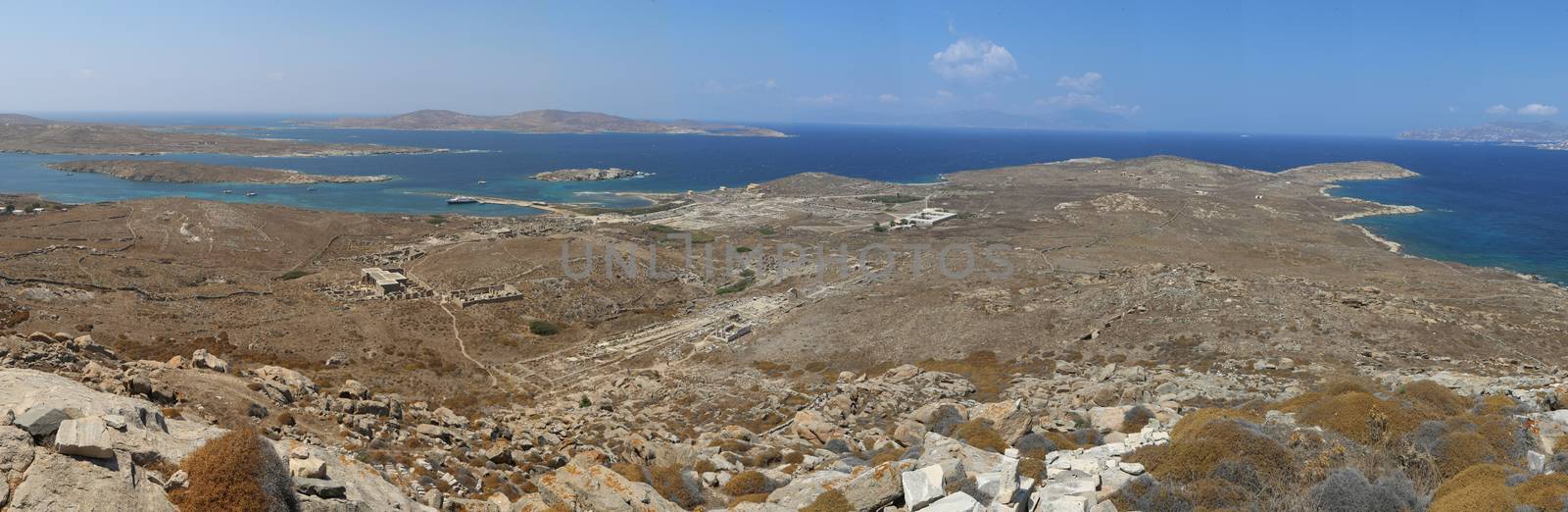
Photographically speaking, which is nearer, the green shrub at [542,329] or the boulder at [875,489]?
the boulder at [875,489]

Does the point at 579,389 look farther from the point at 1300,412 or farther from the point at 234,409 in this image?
the point at 1300,412

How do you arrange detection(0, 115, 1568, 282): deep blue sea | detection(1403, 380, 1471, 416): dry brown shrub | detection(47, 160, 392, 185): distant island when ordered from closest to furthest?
detection(1403, 380, 1471, 416): dry brown shrub → detection(0, 115, 1568, 282): deep blue sea → detection(47, 160, 392, 185): distant island

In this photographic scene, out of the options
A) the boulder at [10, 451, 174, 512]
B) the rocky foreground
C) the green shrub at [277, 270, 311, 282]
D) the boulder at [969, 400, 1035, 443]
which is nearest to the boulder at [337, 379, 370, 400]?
the rocky foreground

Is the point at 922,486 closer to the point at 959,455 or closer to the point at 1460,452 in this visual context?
the point at 959,455

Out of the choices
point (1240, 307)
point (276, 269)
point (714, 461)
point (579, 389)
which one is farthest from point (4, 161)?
point (1240, 307)

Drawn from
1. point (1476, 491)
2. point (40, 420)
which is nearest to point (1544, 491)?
point (1476, 491)

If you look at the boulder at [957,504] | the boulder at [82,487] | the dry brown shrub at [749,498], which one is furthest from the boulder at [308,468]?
the boulder at [957,504]

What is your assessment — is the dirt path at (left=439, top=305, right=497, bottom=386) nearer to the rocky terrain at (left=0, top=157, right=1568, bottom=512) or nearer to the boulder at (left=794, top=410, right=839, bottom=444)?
the rocky terrain at (left=0, top=157, right=1568, bottom=512)

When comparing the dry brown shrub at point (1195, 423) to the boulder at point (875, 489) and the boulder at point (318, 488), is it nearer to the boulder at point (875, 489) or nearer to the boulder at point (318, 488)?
the boulder at point (875, 489)
